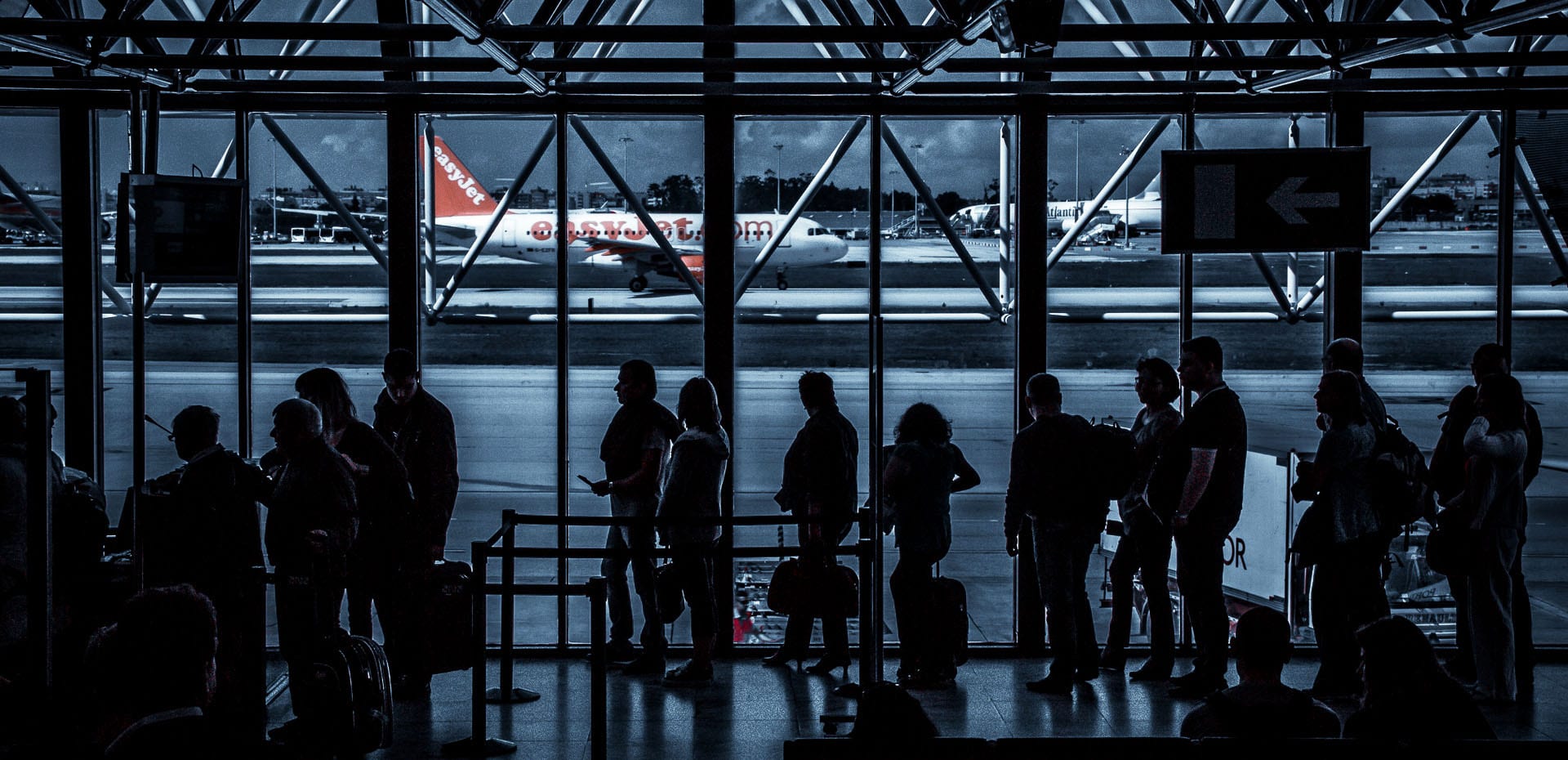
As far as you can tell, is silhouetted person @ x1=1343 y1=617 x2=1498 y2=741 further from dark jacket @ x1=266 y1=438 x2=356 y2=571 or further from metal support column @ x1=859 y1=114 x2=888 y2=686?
dark jacket @ x1=266 y1=438 x2=356 y2=571

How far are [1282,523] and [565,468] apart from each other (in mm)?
4480

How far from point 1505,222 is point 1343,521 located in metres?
2.91

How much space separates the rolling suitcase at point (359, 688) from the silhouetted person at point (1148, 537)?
407 centimetres

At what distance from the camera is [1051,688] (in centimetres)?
755

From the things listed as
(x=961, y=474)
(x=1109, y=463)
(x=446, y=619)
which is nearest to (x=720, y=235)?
(x=961, y=474)

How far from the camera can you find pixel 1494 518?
696cm

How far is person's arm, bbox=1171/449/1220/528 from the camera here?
7.05 metres

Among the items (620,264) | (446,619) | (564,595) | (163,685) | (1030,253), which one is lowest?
(446,619)

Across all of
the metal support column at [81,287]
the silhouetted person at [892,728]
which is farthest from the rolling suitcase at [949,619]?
the metal support column at [81,287]

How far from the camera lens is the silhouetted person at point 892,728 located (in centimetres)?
311

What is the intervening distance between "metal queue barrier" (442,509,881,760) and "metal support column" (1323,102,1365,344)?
3.76 meters

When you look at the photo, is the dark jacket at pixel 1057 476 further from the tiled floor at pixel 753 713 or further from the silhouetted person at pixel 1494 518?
the silhouetted person at pixel 1494 518

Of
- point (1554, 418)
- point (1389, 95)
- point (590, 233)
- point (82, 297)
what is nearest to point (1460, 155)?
point (1389, 95)

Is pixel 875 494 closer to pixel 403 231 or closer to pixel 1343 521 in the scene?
pixel 1343 521
